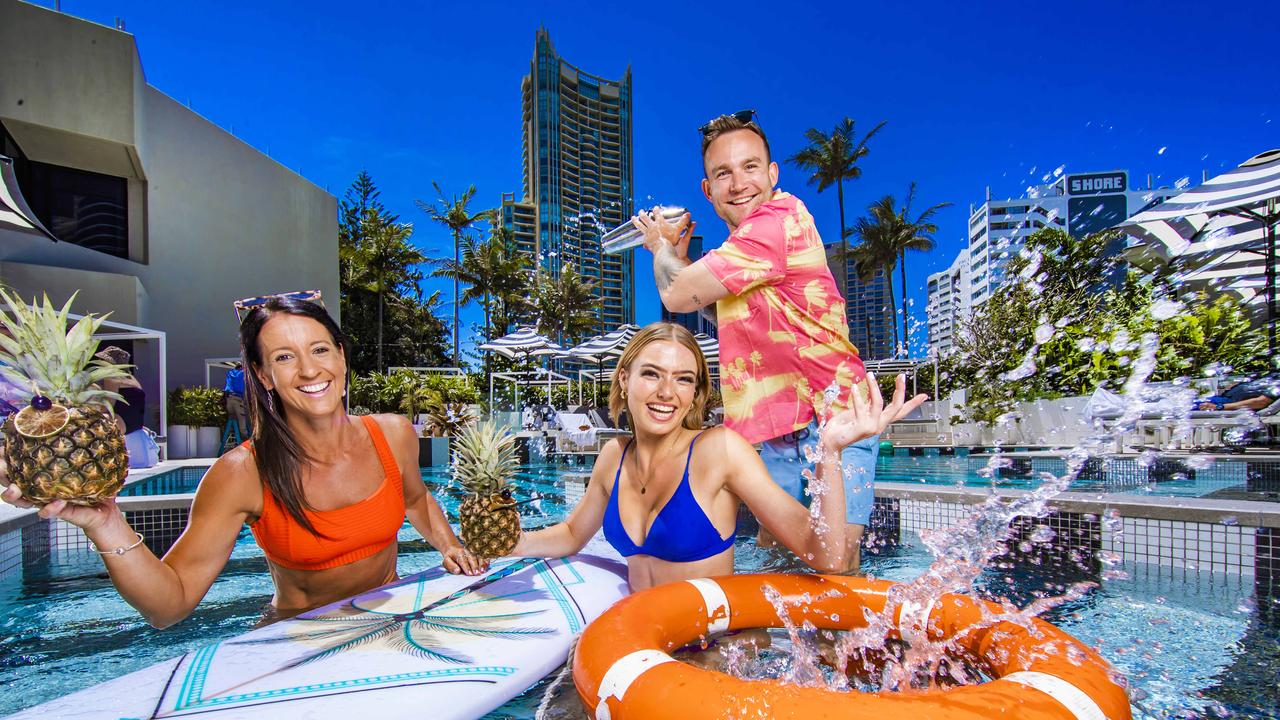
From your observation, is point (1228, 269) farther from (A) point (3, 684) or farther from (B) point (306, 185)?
(B) point (306, 185)

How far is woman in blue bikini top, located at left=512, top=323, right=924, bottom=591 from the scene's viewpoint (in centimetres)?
188

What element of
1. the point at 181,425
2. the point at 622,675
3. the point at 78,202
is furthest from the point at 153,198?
the point at 622,675

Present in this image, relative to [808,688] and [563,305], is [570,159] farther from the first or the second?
[808,688]

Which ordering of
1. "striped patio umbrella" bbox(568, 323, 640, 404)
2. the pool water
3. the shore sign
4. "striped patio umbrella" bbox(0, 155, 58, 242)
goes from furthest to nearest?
the shore sign → "striped patio umbrella" bbox(568, 323, 640, 404) → "striped patio umbrella" bbox(0, 155, 58, 242) → the pool water

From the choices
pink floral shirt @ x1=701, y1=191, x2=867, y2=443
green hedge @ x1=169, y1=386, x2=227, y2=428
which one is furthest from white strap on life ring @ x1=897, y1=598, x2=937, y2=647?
green hedge @ x1=169, y1=386, x2=227, y2=428

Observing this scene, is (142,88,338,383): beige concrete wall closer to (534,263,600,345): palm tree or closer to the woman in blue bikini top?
the woman in blue bikini top

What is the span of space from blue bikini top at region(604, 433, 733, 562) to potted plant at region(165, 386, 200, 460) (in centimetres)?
1403

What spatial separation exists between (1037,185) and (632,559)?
333cm

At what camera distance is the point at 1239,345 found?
11266mm

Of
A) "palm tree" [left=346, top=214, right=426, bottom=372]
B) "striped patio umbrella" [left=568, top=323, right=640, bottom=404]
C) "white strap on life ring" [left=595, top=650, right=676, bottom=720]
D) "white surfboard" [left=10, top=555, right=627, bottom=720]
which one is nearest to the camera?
"white strap on life ring" [left=595, top=650, right=676, bottom=720]

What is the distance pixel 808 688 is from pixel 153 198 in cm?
1955

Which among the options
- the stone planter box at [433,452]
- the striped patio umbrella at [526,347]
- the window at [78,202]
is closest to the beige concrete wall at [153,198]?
the window at [78,202]

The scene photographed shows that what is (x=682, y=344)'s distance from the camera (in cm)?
216

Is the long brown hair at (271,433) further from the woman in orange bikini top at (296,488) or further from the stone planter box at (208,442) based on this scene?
the stone planter box at (208,442)
